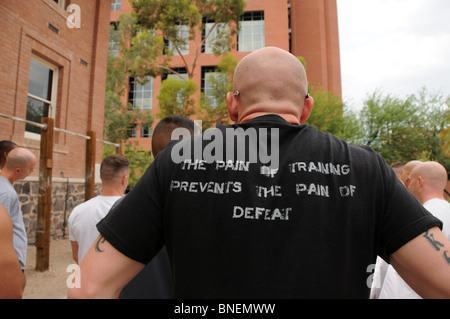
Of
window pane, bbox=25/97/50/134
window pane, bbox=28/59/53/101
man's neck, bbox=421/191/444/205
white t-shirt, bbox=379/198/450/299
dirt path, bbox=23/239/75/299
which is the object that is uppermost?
window pane, bbox=28/59/53/101

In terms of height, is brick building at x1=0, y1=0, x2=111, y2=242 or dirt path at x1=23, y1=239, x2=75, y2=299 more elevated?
brick building at x1=0, y1=0, x2=111, y2=242

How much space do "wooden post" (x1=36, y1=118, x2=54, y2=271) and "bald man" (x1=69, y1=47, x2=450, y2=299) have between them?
653 centimetres

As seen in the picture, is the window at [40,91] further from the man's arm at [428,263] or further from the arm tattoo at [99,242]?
the man's arm at [428,263]

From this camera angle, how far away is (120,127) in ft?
78.4

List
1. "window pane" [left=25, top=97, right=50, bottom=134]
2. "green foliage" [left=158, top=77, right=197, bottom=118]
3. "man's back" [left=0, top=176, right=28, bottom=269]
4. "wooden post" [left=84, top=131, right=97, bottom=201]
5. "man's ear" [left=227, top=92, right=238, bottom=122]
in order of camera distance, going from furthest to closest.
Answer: "green foliage" [left=158, top=77, right=197, bottom=118] → "wooden post" [left=84, top=131, right=97, bottom=201] → "window pane" [left=25, top=97, right=50, bottom=134] → "man's back" [left=0, top=176, right=28, bottom=269] → "man's ear" [left=227, top=92, right=238, bottom=122]

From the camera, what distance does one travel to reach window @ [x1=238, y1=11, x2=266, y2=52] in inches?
791

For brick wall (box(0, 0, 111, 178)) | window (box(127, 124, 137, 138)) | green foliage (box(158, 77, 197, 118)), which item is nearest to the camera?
brick wall (box(0, 0, 111, 178))

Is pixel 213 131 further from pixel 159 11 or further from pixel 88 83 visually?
pixel 159 11

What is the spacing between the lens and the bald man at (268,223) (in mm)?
1071

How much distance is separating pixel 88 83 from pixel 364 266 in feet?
36.7

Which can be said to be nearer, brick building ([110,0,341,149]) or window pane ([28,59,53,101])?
window pane ([28,59,53,101])

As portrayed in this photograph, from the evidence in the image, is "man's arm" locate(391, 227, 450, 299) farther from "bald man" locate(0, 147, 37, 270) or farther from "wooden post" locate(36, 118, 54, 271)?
"wooden post" locate(36, 118, 54, 271)

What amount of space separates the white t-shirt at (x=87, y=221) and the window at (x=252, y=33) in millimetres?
18414

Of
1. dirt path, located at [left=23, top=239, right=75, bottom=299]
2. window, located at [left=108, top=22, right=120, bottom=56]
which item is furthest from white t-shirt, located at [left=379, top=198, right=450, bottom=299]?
window, located at [left=108, top=22, right=120, bottom=56]
